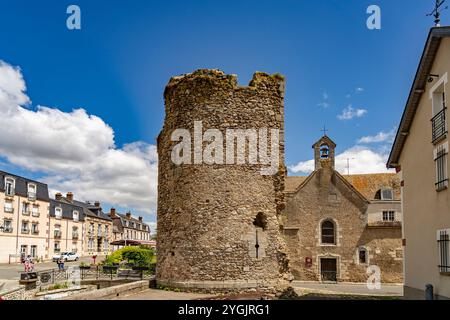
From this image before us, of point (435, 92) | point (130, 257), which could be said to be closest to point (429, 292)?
point (435, 92)

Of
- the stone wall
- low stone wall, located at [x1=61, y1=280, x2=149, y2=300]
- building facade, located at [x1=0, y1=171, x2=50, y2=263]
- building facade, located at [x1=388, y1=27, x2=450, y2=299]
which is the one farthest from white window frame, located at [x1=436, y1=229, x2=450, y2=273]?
building facade, located at [x1=0, y1=171, x2=50, y2=263]

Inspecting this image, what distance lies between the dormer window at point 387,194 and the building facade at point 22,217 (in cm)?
3040

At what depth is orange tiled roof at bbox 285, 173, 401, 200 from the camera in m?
30.1

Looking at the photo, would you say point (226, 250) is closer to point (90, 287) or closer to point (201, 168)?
point (201, 168)

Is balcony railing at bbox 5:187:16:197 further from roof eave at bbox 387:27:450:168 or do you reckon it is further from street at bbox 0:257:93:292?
roof eave at bbox 387:27:450:168

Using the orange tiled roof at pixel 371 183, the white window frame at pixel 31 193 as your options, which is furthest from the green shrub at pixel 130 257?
the white window frame at pixel 31 193

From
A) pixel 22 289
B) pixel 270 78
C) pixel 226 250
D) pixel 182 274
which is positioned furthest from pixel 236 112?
pixel 22 289

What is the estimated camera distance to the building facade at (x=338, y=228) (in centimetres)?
2792

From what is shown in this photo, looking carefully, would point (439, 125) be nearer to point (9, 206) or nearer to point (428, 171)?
point (428, 171)

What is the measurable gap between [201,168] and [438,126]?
7094 millimetres

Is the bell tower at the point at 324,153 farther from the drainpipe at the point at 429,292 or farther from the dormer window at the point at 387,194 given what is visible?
the drainpipe at the point at 429,292

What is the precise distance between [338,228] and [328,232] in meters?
0.70

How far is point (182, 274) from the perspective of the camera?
14.3 meters

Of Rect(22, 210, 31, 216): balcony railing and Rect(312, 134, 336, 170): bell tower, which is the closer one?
Rect(312, 134, 336, 170): bell tower
